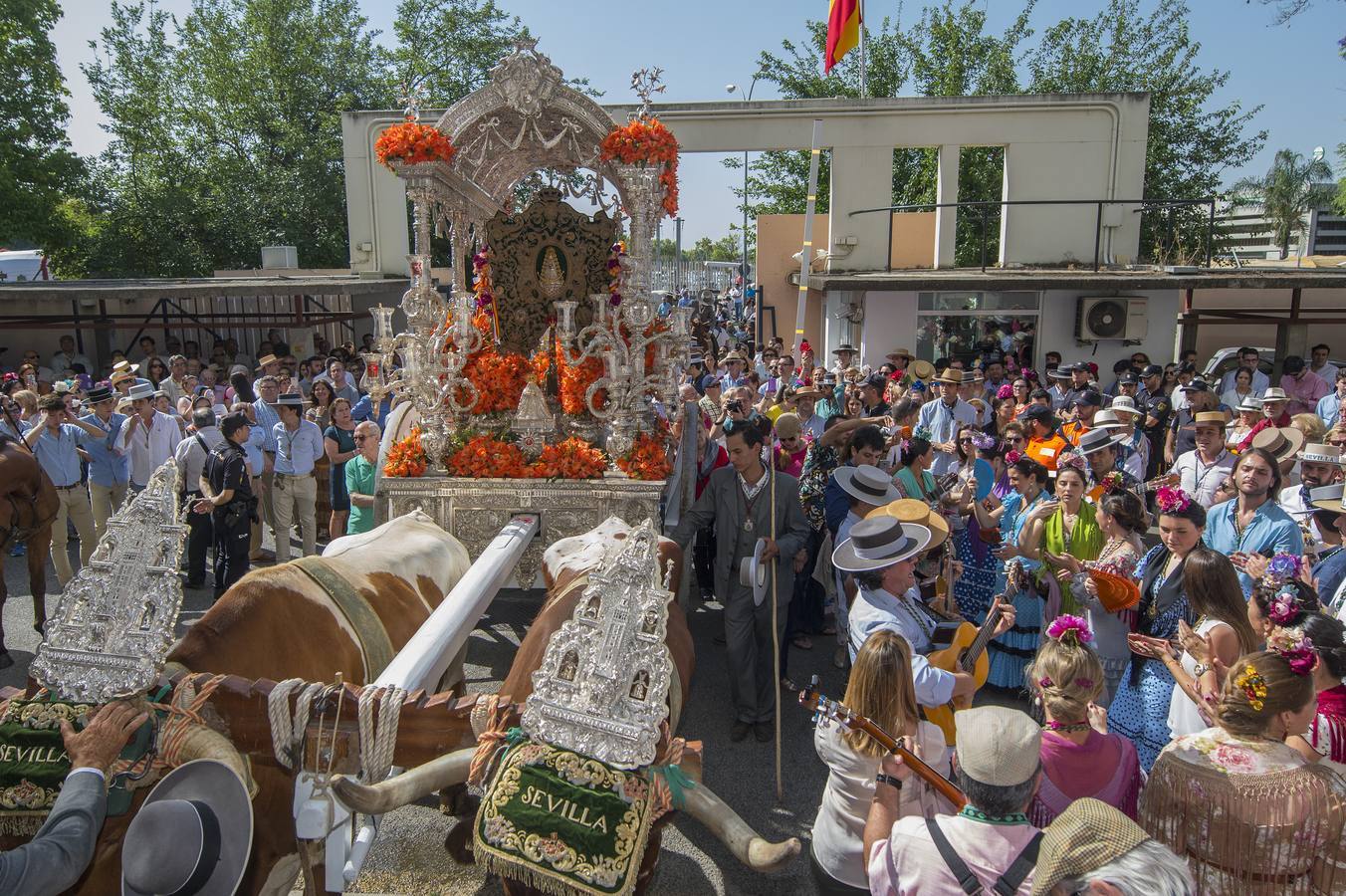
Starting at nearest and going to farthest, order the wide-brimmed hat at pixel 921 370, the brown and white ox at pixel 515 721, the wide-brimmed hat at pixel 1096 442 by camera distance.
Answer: the brown and white ox at pixel 515 721 < the wide-brimmed hat at pixel 1096 442 < the wide-brimmed hat at pixel 921 370

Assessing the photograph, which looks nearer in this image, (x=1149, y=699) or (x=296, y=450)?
(x=1149, y=699)

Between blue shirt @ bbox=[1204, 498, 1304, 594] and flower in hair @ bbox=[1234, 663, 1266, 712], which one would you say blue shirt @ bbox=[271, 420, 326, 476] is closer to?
blue shirt @ bbox=[1204, 498, 1304, 594]

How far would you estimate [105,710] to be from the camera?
111 inches

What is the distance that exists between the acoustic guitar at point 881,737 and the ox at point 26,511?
6.48 meters

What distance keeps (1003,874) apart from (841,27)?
59.3 ft

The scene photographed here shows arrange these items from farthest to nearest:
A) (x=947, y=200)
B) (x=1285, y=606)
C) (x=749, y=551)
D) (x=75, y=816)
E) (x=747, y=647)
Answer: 1. (x=947, y=200)
2. (x=749, y=551)
3. (x=747, y=647)
4. (x=1285, y=606)
5. (x=75, y=816)

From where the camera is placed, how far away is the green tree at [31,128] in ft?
78.1

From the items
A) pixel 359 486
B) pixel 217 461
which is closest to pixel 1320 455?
pixel 359 486

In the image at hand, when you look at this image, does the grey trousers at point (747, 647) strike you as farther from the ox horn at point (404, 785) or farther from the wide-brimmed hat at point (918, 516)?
the ox horn at point (404, 785)

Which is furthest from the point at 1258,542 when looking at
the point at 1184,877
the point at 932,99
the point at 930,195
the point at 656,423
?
the point at 930,195

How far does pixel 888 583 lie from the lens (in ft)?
13.1

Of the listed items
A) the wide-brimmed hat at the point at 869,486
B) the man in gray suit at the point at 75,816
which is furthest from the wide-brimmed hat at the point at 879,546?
the man in gray suit at the point at 75,816

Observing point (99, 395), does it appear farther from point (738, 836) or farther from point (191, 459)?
point (738, 836)

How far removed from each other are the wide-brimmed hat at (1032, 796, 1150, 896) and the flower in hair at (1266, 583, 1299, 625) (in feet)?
5.83
